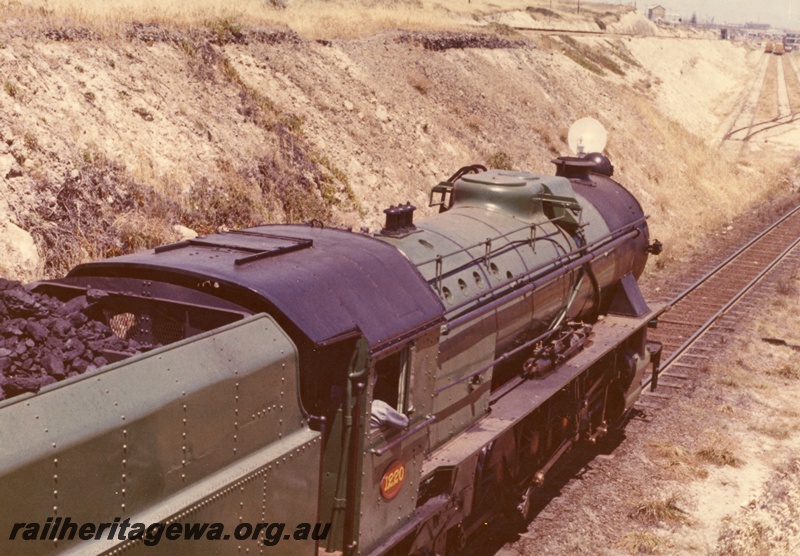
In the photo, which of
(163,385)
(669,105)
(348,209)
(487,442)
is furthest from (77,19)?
(669,105)

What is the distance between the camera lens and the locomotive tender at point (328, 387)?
209 inches

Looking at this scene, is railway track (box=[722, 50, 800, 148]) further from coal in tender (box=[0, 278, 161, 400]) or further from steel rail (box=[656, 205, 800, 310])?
coal in tender (box=[0, 278, 161, 400])

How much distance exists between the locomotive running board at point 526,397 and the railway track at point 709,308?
2.27 metres

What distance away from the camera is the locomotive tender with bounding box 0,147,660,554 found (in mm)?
5312

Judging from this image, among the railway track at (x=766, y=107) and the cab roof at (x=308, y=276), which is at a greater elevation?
the cab roof at (x=308, y=276)

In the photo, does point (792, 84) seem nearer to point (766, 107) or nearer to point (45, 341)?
point (766, 107)

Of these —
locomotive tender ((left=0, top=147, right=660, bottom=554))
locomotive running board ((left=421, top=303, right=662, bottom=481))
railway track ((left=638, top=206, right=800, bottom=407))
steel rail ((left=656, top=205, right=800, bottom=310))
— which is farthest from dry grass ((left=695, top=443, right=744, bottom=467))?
steel rail ((left=656, top=205, right=800, bottom=310))

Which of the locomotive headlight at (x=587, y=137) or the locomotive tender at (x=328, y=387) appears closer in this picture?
the locomotive tender at (x=328, y=387)

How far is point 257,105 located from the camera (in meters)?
23.0

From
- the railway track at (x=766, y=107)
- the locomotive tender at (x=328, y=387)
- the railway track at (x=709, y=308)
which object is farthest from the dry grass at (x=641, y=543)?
the railway track at (x=766, y=107)

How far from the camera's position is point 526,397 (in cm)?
1081

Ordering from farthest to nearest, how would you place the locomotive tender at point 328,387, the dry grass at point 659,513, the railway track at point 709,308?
the railway track at point 709,308
the dry grass at point 659,513
the locomotive tender at point 328,387

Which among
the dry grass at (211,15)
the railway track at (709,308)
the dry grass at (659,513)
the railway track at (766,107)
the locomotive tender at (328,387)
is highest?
the dry grass at (211,15)

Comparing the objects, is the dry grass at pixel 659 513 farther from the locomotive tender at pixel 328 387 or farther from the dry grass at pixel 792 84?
the dry grass at pixel 792 84
